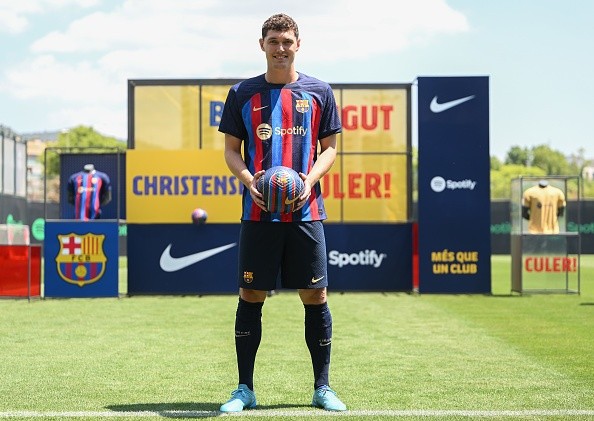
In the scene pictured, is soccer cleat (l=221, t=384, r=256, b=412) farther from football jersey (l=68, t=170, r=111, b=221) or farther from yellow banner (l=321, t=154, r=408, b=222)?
football jersey (l=68, t=170, r=111, b=221)

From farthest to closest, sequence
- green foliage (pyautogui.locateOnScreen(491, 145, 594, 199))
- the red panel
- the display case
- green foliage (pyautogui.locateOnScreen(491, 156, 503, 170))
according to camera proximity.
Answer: green foliage (pyautogui.locateOnScreen(491, 156, 503, 170))
green foliage (pyautogui.locateOnScreen(491, 145, 594, 199))
the display case
the red panel

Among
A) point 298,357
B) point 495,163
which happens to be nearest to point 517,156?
point 495,163

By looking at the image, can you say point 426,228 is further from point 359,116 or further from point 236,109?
point 236,109

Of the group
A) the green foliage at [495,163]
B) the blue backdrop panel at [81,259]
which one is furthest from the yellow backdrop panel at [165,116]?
the green foliage at [495,163]

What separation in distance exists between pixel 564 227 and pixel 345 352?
903 centimetres

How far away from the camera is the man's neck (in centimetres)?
565

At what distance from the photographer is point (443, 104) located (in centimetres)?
1598

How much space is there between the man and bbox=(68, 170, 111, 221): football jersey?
12561 millimetres

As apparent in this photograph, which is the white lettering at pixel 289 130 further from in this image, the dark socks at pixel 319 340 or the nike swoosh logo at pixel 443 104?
the nike swoosh logo at pixel 443 104

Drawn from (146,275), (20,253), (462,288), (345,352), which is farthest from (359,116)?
(345,352)

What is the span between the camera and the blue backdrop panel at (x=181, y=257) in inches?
631

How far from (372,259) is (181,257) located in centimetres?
297

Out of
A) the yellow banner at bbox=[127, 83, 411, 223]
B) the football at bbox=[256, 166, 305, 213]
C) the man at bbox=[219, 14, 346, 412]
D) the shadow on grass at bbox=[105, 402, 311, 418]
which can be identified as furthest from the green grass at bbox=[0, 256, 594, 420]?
the yellow banner at bbox=[127, 83, 411, 223]

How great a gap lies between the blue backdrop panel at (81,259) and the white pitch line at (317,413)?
33.2 ft
